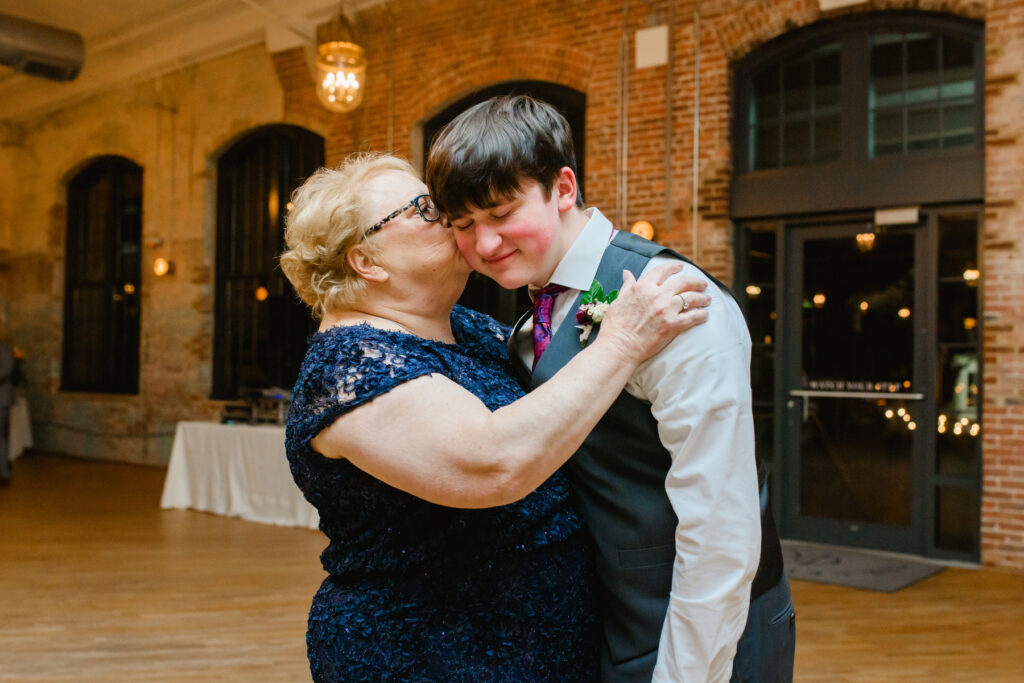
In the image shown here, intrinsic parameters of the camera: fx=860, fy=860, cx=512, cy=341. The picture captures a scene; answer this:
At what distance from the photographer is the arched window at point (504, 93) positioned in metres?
7.50

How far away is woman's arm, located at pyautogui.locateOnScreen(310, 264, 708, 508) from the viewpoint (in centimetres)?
121

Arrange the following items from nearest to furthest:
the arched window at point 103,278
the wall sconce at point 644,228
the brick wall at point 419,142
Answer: the brick wall at point 419,142 < the wall sconce at point 644,228 < the arched window at point 103,278

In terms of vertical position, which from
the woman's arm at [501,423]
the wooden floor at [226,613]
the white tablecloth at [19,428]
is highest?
the woman's arm at [501,423]

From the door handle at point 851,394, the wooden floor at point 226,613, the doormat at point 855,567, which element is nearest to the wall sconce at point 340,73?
the wooden floor at point 226,613

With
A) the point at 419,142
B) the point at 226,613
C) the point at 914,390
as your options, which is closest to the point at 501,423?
the point at 226,613

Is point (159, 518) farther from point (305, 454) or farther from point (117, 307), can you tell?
point (305, 454)

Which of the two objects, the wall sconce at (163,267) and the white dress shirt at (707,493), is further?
the wall sconce at (163,267)

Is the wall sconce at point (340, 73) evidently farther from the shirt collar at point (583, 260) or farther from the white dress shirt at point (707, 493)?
the white dress shirt at point (707, 493)

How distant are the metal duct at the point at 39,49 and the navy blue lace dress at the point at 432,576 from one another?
10.0 meters

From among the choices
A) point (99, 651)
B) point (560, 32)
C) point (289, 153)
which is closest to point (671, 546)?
point (99, 651)

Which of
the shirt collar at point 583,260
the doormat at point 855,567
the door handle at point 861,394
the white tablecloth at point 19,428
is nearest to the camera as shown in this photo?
the shirt collar at point 583,260

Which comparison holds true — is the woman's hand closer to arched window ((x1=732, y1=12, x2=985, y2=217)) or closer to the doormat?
the doormat

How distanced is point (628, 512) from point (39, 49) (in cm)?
1075

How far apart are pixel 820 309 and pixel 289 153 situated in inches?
239
